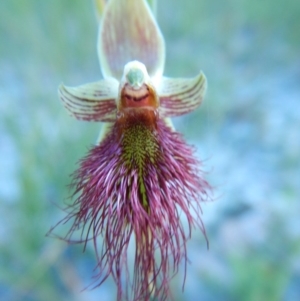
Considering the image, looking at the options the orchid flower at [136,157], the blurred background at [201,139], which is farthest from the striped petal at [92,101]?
the blurred background at [201,139]

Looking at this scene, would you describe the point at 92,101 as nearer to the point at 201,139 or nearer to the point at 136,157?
the point at 136,157

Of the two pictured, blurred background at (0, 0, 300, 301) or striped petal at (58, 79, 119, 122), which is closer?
striped petal at (58, 79, 119, 122)

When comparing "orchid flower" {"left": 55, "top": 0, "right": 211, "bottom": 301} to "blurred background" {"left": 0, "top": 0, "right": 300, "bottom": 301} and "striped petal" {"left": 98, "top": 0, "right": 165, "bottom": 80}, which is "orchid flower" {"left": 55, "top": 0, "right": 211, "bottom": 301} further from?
"blurred background" {"left": 0, "top": 0, "right": 300, "bottom": 301}

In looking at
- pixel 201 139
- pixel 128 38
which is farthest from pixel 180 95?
pixel 201 139

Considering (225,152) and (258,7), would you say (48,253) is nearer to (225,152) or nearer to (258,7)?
(225,152)

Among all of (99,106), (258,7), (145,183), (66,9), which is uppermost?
(258,7)

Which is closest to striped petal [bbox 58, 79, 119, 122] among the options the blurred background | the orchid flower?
the orchid flower

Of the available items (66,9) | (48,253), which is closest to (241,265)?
(48,253)
